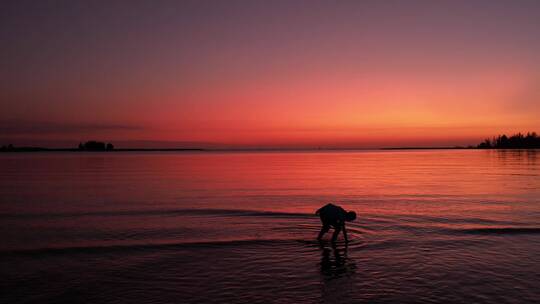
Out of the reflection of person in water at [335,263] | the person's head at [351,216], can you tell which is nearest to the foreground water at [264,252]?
the reflection of person in water at [335,263]

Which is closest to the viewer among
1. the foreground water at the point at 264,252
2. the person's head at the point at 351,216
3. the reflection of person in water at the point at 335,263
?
the foreground water at the point at 264,252

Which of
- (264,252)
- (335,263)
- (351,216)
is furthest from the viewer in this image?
(264,252)

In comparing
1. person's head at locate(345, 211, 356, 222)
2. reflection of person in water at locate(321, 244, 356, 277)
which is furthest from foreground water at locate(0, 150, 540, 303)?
person's head at locate(345, 211, 356, 222)

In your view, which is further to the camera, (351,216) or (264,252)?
(264,252)

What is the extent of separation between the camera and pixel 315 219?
2088cm

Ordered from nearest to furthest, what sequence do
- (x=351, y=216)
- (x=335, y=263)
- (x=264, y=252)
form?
(x=335, y=263) → (x=351, y=216) → (x=264, y=252)

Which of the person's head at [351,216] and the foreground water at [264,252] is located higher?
Answer: the person's head at [351,216]

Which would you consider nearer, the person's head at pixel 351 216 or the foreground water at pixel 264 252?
the foreground water at pixel 264 252

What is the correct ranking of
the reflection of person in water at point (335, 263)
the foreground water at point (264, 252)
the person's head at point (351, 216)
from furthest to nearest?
1. the person's head at point (351, 216)
2. the reflection of person in water at point (335, 263)
3. the foreground water at point (264, 252)

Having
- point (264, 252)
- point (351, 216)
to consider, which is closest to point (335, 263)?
point (351, 216)

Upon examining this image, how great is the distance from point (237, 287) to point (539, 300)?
7.32 metres

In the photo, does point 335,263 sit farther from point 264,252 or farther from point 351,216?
point 264,252

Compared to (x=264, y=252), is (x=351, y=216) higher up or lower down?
higher up

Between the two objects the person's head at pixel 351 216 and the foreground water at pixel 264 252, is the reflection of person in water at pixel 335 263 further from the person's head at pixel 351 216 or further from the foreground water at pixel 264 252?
the person's head at pixel 351 216
